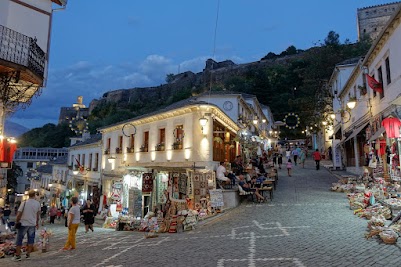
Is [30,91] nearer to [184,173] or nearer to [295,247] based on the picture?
[184,173]

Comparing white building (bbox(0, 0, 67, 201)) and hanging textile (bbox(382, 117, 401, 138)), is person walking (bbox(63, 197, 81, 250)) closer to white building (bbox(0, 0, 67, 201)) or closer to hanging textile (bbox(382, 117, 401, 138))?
white building (bbox(0, 0, 67, 201))

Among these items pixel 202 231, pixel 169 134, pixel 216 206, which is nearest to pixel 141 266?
pixel 202 231

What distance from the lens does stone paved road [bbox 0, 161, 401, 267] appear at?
21.7 ft

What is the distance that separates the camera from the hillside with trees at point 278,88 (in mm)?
A: 39562

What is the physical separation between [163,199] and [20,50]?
1063 centimetres

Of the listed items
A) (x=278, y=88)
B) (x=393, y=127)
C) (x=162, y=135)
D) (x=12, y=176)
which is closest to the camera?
(x=393, y=127)

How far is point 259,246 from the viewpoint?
7.95m

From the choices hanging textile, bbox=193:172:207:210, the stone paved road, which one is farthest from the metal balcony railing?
hanging textile, bbox=193:172:207:210

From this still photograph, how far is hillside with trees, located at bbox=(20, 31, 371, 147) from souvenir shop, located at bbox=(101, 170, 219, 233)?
2222cm

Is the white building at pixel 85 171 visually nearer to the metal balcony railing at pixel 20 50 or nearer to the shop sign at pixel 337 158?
the metal balcony railing at pixel 20 50

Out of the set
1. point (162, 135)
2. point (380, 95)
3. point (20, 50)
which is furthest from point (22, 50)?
point (380, 95)

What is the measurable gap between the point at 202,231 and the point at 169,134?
9691 mm

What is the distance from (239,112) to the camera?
29594 mm

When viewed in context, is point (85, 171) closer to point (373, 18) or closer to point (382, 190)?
point (382, 190)
